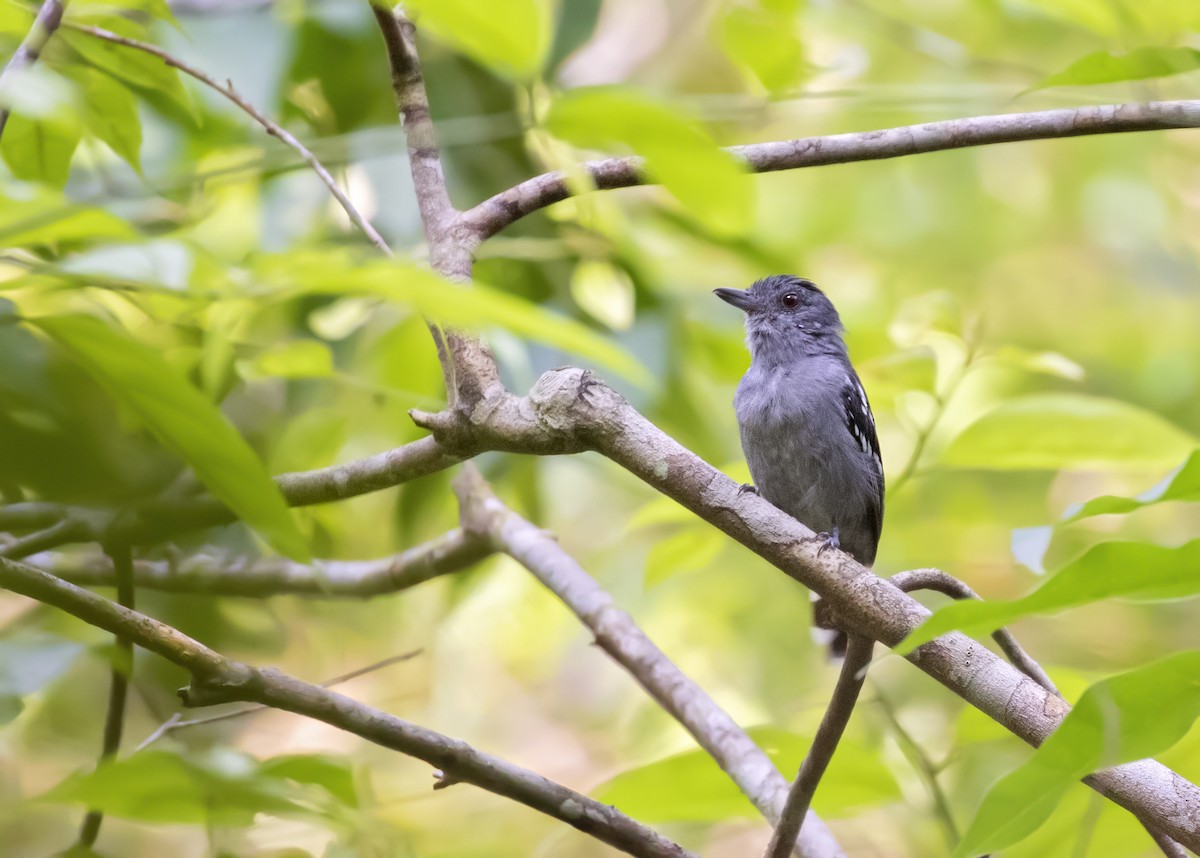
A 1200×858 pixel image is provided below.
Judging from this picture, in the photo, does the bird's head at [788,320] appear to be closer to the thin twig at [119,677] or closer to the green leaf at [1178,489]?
the thin twig at [119,677]

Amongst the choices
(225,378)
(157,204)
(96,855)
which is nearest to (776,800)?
(96,855)

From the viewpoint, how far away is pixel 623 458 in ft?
6.38

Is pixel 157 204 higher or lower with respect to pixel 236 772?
higher

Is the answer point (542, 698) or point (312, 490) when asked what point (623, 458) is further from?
point (542, 698)

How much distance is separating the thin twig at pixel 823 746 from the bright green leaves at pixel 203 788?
0.95m

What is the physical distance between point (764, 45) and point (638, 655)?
5.20 ft

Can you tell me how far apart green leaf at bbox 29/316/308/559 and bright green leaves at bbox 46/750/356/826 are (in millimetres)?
354

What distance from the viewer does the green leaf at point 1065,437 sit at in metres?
2.92

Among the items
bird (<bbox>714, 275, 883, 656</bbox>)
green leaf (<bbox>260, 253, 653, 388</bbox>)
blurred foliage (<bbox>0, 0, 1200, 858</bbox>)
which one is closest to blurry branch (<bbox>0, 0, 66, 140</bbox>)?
blurred foliage (<bbox>0, 0, 1200, 858</bbox>)

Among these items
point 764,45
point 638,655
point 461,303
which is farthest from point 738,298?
point 461,303

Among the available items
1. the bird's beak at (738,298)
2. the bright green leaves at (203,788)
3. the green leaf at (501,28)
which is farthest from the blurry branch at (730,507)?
the bird's beak at (738,298)

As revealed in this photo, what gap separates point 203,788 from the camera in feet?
4.24

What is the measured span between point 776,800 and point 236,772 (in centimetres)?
123

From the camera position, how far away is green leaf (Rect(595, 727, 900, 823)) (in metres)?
2.26
